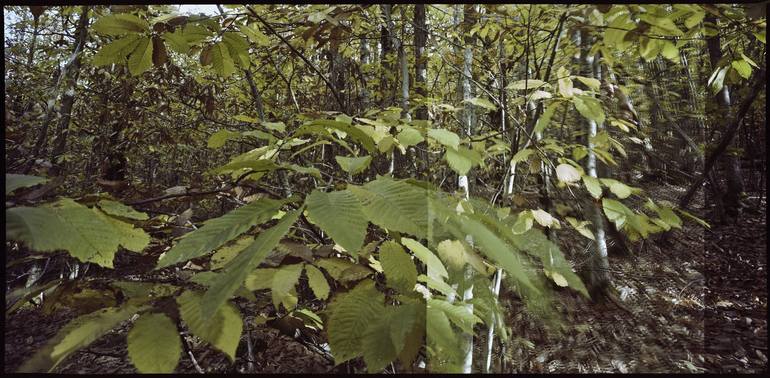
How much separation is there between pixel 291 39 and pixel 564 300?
8.92 ft

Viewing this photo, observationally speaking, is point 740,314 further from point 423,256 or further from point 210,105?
point 210,105

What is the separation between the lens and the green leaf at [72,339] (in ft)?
1.52

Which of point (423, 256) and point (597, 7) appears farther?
point (597, 7)

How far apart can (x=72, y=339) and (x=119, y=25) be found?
779 millimetres

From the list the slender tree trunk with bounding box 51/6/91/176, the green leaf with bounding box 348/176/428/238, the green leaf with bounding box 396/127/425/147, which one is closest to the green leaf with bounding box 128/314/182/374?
the green leaf with bounding box 348/176/428/238

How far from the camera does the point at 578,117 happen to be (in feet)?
8.59

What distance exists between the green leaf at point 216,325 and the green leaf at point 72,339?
0.08 meters

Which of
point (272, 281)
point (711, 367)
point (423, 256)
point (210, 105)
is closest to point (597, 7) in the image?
point (423, 256)

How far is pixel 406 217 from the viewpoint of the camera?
445 mm

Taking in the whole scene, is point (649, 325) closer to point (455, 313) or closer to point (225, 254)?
point (455, 313)

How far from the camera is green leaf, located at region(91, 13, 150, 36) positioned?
0.85 meters

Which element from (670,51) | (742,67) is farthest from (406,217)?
(742,67)

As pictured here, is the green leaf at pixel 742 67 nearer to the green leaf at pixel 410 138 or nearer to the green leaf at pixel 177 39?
the green leaf at pixel 410 138

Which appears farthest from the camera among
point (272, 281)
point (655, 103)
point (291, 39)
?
point (655, 103)
